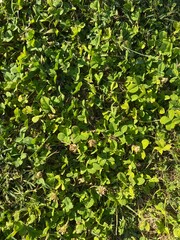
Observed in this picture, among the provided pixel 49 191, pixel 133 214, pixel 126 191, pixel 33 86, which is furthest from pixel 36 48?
pixel 133 214

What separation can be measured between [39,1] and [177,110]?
98 cm

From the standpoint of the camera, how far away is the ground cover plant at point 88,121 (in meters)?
2.19

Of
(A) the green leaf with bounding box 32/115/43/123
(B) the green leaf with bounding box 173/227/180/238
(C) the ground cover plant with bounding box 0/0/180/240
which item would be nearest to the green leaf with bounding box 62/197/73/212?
(C) the ground cover plant with bounding box 0/0/180/240

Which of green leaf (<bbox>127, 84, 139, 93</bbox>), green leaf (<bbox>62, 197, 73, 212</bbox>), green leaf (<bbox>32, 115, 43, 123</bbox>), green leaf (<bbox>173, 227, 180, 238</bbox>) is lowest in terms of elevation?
green leaf (<bbox>173, 227, 180, 238</bbox>)

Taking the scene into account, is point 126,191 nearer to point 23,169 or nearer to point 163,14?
point 23,169

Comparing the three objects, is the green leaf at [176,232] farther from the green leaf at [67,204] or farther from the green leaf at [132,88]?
the green leaf at [132,88]

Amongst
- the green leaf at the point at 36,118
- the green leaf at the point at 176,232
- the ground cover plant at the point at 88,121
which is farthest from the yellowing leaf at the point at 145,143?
the green leaf at the point at 36,118

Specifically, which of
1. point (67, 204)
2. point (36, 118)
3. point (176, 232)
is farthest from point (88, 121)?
point (176, 232)

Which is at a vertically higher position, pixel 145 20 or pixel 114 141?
pixel 145 20

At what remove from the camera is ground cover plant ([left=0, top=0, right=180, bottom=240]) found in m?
2.19

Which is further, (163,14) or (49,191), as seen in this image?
(163,14)

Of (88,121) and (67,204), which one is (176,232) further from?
(88,121)

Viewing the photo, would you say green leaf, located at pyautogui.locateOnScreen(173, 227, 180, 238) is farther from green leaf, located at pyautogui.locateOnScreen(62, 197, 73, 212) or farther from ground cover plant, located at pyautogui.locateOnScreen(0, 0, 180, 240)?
green leaf, located at pyautogui.locateOnScreen(62, 197, 73, 212)

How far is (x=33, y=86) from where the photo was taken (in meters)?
2.20
